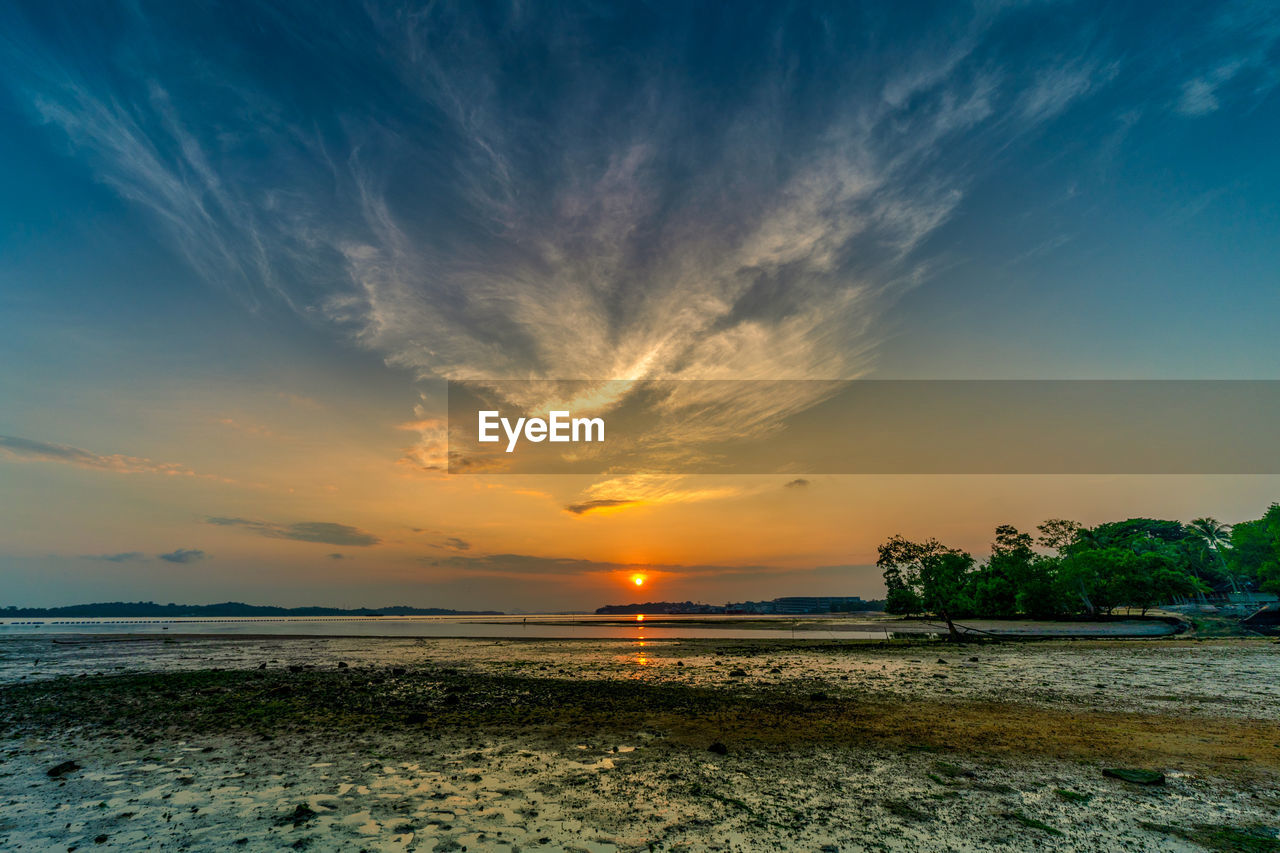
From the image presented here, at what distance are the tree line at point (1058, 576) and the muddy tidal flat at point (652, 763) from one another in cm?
3094

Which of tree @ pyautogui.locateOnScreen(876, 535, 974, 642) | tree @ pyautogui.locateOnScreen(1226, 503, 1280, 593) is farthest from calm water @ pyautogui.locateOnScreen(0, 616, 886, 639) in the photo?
tree @ pyautogui.locateOnScreen(1226, 503, 1280, 593)

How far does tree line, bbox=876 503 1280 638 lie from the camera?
56219mm

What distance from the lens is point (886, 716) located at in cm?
1695

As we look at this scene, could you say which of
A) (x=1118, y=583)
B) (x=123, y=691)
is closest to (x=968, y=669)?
(x=123, y=691)

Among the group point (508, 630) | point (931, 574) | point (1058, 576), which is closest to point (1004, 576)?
point (1058, 576)

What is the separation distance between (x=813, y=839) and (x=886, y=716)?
34.1 feet

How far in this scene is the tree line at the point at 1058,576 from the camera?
56.2m

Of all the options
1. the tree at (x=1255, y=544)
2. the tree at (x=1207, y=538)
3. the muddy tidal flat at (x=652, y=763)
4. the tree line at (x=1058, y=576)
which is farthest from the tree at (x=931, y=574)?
the tree at (x=1207, y=538)

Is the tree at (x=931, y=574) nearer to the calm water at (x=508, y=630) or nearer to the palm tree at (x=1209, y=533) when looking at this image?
the calm water at (x=508, y=630)

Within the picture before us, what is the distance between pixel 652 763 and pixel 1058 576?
298 ft

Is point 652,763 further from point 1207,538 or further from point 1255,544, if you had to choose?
point 1207,538

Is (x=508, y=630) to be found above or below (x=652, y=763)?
below

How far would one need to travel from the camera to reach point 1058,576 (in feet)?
257

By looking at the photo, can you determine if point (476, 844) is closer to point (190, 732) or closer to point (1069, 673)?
point (190, 732)
